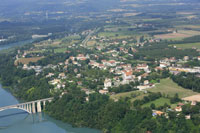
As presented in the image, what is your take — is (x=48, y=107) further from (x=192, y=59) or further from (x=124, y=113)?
(x=192, y=59)

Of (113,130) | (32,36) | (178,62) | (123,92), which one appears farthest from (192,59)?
(32,36)

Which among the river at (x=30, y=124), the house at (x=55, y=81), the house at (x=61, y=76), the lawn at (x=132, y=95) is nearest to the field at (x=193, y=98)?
the lawn at (x=132, y=95)

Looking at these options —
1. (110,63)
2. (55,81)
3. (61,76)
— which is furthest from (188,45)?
(55,81)

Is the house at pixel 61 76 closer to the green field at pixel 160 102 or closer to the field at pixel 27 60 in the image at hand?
the field at pixel 27 60

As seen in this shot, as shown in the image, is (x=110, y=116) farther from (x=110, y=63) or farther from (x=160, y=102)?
(x=110, y=63)

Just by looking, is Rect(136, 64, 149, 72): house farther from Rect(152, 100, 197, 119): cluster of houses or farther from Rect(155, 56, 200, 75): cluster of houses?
Rect(152, 100, 197, 119): cluster of houses
